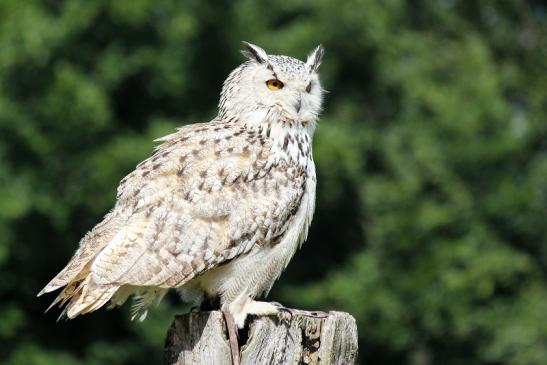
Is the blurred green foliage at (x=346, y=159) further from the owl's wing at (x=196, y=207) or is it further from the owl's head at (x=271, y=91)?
the owl's wing at (x=196, y=207)

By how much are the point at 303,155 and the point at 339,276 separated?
1310 centimetres

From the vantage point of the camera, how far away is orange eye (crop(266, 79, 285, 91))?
22.0ft

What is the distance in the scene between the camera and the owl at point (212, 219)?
5754mm

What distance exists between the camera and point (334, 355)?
17.8ft

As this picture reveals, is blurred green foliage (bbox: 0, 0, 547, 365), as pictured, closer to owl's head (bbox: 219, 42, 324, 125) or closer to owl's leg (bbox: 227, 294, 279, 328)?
owl's head (bbox: 219, 42, 324, 125)

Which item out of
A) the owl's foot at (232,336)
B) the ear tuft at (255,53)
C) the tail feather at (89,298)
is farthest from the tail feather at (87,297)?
the ear tuft at (255,53)

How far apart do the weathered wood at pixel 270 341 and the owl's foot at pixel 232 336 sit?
20 mm

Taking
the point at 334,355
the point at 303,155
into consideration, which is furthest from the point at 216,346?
the point at 303,155

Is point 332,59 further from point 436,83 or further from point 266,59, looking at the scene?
point 266,59

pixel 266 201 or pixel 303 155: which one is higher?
pixel 303 155

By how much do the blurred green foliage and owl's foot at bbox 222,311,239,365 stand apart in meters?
12.7

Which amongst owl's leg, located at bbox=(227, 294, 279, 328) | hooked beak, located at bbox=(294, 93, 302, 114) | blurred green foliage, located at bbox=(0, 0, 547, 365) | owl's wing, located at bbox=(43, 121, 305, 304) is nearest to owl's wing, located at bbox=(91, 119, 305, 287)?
owl's wing, located at bbox=(43, 121, 305, 304)

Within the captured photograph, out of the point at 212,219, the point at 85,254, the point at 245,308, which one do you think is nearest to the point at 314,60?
the point at 212,219

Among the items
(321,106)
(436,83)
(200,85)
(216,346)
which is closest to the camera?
(216,346)
